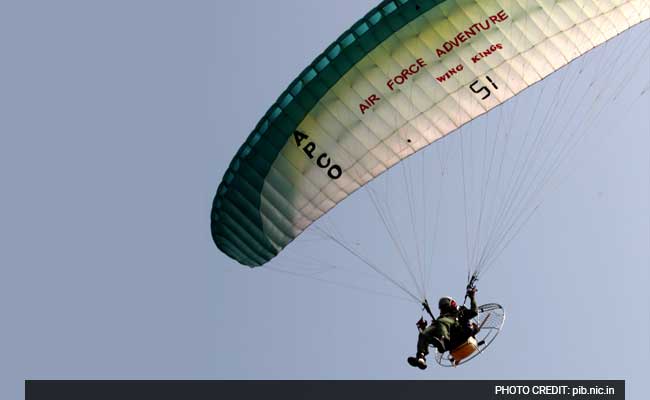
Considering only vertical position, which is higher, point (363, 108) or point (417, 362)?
point (363, 108)

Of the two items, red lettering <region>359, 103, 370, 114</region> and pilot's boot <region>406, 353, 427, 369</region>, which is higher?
red lettering <region>359, 103, 370, 114</region>

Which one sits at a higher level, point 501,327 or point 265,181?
point 265,181

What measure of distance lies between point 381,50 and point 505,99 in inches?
102

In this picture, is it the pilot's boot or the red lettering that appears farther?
the red lettering

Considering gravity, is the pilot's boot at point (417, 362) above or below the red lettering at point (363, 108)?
below

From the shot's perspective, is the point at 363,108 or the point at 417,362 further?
the point at 363,108

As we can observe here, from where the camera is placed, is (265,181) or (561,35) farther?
(265,181)

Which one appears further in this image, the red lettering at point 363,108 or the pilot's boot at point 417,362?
the red lettering at point 363,108
